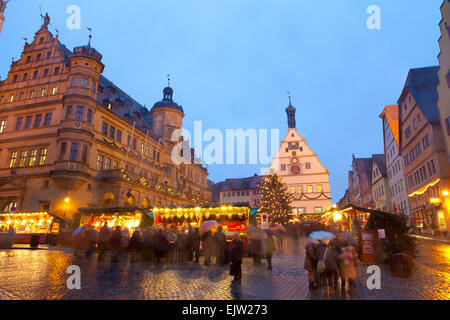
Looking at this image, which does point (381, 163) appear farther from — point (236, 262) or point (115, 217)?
point (236, 262)

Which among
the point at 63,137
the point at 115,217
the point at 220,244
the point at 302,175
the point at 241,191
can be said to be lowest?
the point at 220,244

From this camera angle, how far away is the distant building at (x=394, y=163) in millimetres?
41562

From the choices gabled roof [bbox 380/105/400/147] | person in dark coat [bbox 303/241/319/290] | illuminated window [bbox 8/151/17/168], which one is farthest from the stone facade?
gabled roof [bbox 380/105/400/147]

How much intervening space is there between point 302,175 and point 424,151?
28978 millimetres

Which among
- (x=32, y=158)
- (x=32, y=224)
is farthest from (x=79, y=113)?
(x=32, y=224)

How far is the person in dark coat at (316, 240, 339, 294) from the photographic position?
7359 millimetres

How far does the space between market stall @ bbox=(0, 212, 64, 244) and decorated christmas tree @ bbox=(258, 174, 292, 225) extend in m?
24.7

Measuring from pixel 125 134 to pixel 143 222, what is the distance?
2093 centimetres

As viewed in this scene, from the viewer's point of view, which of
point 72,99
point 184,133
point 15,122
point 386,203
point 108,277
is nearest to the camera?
point 108,277

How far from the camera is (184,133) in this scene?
56.0 m

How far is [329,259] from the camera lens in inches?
292

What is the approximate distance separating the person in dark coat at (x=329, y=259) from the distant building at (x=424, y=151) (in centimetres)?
2578
